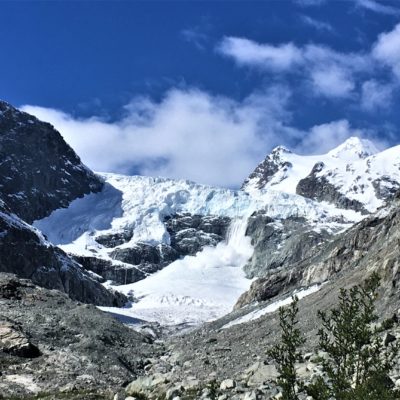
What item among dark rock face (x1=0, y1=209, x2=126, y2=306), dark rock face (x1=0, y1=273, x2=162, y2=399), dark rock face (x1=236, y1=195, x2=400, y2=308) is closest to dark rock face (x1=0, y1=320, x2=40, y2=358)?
dark rock face (x1=0, y1=273, x2=162, y2=399)

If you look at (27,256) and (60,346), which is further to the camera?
(27,256)

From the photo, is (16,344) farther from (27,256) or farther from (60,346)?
(27,256)

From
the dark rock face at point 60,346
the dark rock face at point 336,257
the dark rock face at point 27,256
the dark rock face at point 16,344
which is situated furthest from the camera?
the dark rock face at point 27,256

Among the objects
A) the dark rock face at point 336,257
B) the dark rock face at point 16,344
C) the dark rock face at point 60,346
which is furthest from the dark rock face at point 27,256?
the dark rock face at point 16,344

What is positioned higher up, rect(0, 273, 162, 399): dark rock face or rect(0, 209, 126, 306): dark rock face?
rect(0, 209, 126, 306): dark rock face

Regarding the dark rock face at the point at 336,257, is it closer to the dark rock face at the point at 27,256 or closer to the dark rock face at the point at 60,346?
the dark rock face at the point at 60,346

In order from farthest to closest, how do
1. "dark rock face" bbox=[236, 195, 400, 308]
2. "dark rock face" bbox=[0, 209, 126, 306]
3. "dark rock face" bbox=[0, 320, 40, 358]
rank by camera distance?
"dark rock face" bbox=[0, 209, 126, 306] → "dark rock face" bbox=[236, 195, 400, 308] → "dark rock face" bbox=[0, 320, 40, 358]

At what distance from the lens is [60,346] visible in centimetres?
6284

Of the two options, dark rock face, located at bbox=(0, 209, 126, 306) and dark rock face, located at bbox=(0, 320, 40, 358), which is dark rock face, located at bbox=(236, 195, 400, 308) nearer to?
dark rock face, located at bbox=(0, 320, 40, 358)

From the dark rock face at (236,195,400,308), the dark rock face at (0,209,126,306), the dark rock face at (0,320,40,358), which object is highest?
the dark rock face at (0,209,126,306)

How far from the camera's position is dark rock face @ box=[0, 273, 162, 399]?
5094 centimetres

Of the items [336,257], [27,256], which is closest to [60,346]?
[336,257]

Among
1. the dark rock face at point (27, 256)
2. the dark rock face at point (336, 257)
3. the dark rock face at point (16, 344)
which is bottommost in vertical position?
the dark rock face at point (16, 344)

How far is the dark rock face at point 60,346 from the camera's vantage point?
50.9 meters
